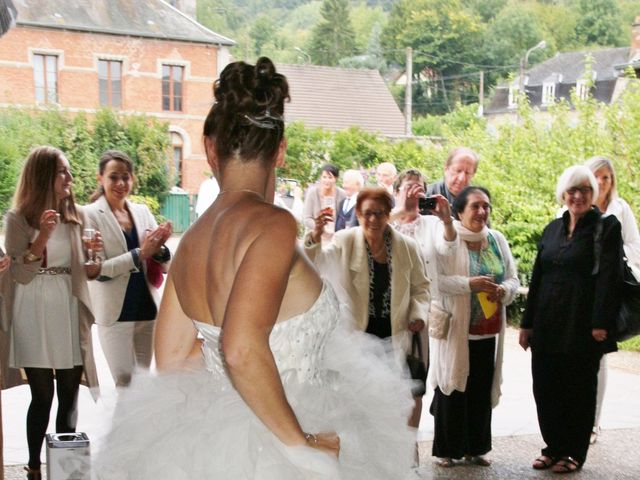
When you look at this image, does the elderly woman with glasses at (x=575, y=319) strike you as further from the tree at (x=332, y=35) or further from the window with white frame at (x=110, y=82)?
the window with white frame at (x=110, y=82)

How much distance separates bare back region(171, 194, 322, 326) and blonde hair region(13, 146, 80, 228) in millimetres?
2611

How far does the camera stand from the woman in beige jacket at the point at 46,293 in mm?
4188

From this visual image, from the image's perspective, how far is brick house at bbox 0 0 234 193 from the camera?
38.6 ft

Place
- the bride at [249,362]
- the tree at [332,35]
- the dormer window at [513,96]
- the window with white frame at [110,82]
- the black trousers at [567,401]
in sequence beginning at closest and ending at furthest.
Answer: the bride at [249,362] → the black trousers at [567,401] → the tree at [332,35] → the dormer window at [513,96] → the window with white frame at [110,82]

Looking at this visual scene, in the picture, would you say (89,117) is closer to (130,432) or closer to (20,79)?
(20,79)

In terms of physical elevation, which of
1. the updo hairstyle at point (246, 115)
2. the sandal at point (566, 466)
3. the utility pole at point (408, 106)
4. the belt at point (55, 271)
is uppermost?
the utility pole at point (408, 106)

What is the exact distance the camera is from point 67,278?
4.30m

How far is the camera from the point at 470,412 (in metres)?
4.81

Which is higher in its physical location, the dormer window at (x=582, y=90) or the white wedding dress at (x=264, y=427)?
the dormer window at (x=582, y=90)

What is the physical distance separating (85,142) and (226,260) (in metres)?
11.5

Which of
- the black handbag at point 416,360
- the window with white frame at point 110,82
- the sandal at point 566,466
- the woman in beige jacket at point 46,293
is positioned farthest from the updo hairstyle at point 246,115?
the window with white frame at point 110,82

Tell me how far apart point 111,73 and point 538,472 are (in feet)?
32.2

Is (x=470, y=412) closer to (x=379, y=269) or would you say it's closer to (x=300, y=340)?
(x=379, y=269)

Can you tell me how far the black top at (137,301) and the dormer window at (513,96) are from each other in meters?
7.48
